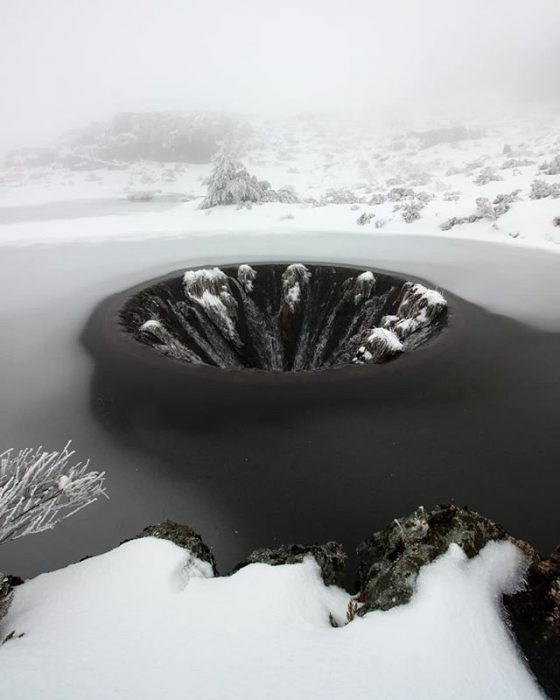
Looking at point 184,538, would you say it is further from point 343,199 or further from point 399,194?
point 343,199

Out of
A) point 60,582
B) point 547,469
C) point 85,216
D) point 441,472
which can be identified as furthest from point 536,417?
point 85,216

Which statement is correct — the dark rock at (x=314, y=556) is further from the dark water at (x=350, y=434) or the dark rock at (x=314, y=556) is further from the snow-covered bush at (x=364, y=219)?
the snow-covered bush at (x=364, y=219)

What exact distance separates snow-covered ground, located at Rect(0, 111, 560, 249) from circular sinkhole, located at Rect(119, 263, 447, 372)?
949cm

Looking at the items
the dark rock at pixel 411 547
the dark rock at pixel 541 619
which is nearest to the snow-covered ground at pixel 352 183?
the dark rock at pixel 411 547

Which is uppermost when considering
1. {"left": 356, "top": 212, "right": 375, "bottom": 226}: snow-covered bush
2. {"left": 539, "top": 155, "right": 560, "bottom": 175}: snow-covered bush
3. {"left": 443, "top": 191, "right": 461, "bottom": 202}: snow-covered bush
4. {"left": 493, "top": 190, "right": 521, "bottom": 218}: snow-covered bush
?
{"left": 539, "top": 155, "right": 560, "bottom": 175}: snow-covered bush

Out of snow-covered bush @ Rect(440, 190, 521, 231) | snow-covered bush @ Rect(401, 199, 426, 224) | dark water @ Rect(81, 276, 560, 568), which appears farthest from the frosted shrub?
dark water @ Rect(81, 276, 560, 568)

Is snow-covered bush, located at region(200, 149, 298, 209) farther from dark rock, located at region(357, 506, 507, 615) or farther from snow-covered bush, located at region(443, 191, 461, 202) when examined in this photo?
dark rock, located at region(357, 506, 507, 615)

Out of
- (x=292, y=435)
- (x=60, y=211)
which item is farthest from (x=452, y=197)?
(x=60, y=211)

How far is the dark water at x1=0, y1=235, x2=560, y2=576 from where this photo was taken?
5.48m

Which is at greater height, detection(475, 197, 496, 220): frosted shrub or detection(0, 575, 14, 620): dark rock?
detection(0, 575, 14, 620): dark rock

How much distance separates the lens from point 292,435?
6.98 meters

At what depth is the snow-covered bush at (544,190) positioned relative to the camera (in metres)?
22.6

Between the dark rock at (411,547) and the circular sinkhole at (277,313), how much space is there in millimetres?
8004

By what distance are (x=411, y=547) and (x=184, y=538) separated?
2.45m
